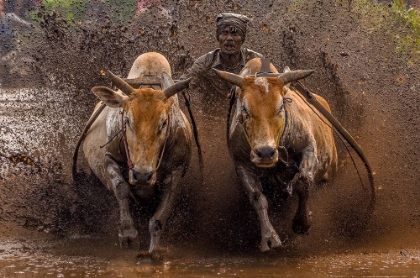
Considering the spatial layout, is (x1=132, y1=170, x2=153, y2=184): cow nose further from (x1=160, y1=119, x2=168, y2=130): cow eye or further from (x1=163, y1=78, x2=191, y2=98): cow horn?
(x1=163, y1=78, x2=191, y2=98): cow horn

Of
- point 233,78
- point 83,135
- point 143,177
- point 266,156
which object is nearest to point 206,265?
point 143,177

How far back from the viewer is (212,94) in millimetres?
8398

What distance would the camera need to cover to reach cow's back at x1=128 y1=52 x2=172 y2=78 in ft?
23.6

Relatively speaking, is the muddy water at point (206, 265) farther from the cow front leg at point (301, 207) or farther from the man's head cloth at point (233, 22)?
the man's head cloth at point (233, 22)

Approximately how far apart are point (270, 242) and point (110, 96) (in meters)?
1.57

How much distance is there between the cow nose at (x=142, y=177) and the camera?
20.4ft

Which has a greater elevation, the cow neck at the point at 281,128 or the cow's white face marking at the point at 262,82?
the cow's white face marking at the point at 262,82

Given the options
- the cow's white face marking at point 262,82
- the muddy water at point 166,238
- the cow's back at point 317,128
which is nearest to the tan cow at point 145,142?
the muddy water at point 166,238

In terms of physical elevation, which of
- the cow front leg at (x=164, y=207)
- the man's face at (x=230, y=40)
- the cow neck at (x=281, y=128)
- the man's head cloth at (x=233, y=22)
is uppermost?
the man's head cloth at (x=233, y=22)

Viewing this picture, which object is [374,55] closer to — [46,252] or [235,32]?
[235,32]

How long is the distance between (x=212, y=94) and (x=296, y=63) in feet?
3.96

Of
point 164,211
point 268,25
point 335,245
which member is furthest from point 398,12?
point 164,211

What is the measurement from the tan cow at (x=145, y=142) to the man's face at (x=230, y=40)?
95 cm

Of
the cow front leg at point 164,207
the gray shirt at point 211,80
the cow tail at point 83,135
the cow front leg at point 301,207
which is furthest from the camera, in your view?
the gray shirt at point 211,80
